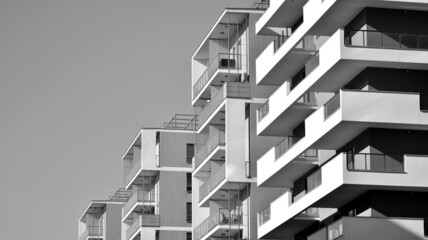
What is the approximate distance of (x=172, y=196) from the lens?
11962cm

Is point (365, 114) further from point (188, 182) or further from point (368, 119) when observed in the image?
point (188, 182)

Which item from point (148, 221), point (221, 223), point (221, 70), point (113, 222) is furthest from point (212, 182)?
point (113, 222)

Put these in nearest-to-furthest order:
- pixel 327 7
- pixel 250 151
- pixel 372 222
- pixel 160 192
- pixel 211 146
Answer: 1. pixel 372 222
2. pixel 327 7
3. pixel 250 151
4. pixel 211 146
5. pixel 160 192

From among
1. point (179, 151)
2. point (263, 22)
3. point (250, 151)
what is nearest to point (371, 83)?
point (263, 22)

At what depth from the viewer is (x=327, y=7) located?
69125 mm

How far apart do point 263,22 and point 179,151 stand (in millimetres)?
40384

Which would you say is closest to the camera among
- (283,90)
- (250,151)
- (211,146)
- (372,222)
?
(372,222)

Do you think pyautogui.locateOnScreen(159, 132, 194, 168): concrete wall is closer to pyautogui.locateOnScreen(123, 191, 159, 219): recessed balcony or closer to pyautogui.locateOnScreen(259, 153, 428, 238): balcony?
pyautogui.locateOnScreen(123, 191, 159, 219): recessed balcony

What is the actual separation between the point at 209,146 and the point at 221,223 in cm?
610

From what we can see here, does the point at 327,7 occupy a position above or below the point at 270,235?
above

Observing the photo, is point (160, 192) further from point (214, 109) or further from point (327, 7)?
point (327, 7)

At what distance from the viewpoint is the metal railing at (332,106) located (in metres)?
66.9

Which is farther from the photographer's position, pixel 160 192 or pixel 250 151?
pixel 160 192

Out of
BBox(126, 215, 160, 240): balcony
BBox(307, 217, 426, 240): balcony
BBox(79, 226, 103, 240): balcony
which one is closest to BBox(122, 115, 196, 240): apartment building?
BBox(126, 215, 160, 240): balcony
